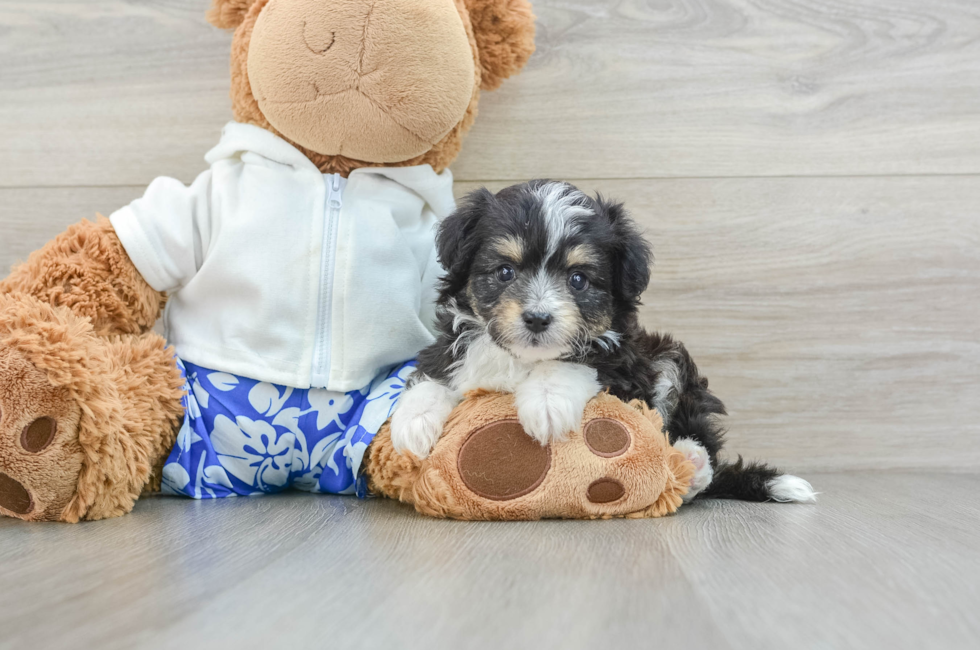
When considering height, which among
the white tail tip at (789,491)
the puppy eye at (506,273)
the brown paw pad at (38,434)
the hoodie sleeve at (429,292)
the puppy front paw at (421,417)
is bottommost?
the white tail tip at (789,491)

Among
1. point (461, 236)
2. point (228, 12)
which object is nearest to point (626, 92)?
point (461, 236)

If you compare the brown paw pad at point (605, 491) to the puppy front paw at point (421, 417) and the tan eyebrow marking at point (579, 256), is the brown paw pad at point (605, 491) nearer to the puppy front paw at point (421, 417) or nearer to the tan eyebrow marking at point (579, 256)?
the puppy front paw at point (421, 417)

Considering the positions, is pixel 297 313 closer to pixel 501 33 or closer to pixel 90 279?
pixel 90 279

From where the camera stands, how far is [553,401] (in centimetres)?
158

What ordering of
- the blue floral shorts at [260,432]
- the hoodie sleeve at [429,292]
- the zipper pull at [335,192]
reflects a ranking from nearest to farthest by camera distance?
the blue floral shorts at [260,432] < the zipper pull at [335,192] < the hoodie sleeve at [429,292]

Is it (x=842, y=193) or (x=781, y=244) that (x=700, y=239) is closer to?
(x=781, y=244)

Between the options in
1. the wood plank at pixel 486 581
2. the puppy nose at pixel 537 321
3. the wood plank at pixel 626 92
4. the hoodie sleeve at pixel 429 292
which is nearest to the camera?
the wood plank at pixel 486 581

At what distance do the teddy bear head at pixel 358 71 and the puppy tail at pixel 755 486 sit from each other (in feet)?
3.76

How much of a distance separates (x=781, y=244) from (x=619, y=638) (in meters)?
1.77

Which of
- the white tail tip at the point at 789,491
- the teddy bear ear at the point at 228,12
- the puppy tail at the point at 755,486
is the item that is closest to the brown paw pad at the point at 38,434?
the teddy bear ear at the point at 228,12

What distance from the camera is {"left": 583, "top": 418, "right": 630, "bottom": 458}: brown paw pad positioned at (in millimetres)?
1621

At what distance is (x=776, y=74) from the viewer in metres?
2.37

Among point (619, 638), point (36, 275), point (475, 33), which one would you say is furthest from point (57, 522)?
point (475, 33)

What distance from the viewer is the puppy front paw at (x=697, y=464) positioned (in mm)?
1811
